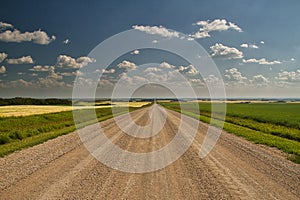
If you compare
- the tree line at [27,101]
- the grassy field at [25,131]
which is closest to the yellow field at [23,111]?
the grassy field at [25,131]

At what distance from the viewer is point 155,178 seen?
6949 mm

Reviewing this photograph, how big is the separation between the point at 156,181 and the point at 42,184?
2.73 metres

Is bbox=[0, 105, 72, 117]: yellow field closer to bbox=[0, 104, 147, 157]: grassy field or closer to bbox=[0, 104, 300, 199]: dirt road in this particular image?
bbox=[0, 104, 147, 157]: grassy field

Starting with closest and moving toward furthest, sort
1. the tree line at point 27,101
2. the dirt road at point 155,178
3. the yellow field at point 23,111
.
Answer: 1. the dirt road at point 155,178
2. the yellow field at point 23,111
3. the tree line at point 27,101

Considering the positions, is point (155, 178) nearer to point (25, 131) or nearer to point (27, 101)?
point (25, 131)

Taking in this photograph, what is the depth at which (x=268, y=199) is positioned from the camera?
548cm

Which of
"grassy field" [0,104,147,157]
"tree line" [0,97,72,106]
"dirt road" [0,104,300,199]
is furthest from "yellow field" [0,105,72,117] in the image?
"tree line" [0,97,72,106]

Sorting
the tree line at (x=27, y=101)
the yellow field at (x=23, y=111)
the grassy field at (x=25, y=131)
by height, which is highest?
the tree line at (x=27, y=101)

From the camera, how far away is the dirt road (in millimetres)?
5730

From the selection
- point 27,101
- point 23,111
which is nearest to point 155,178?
point 23,111

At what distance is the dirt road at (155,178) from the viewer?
5.73m

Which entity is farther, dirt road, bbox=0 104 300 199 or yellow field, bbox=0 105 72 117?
yellow field, bbox=0 105 72 117

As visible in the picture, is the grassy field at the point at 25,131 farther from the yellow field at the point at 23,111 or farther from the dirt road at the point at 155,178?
the yellow field at the point at 23,111

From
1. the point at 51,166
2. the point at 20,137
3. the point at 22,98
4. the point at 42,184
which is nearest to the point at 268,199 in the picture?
the point at 42,184
